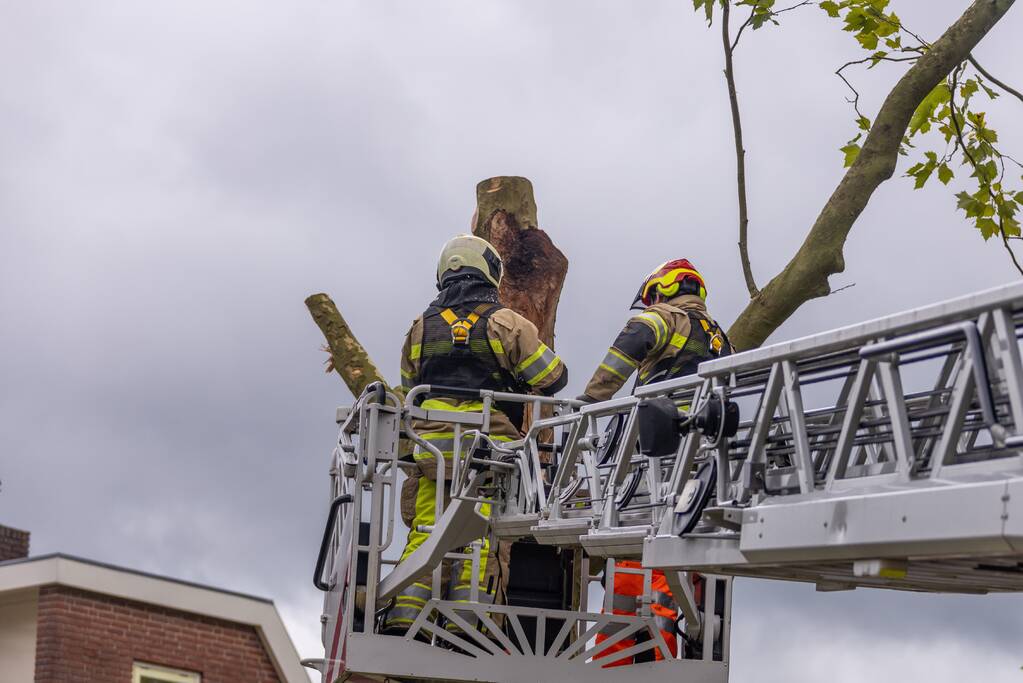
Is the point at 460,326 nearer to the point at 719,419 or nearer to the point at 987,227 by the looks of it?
the point at 719,419

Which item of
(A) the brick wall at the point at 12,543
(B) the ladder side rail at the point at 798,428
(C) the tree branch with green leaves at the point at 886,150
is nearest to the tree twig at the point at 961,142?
(C) the tree branch with green leaves at the point at 886,150

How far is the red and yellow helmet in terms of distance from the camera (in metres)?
9.53

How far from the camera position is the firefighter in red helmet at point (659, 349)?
901 centimetres

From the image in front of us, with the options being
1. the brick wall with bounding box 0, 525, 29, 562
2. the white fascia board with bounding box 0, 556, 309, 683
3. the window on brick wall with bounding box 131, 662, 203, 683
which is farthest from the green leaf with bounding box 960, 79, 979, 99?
the brick wall with bounding box 0, 525, 29, 562

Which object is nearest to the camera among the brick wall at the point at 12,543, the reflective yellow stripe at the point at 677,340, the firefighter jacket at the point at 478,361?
the reflective yellow stripe at the point at 677,340

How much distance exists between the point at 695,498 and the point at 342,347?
5906 millimetres

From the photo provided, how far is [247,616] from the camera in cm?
1775

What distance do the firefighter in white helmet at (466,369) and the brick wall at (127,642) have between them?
25.2 ft

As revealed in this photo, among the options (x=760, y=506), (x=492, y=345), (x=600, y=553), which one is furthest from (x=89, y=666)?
(x=760, y=506)

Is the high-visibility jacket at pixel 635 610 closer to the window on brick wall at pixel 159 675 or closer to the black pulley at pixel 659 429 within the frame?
the black pulley at pixel 659 429

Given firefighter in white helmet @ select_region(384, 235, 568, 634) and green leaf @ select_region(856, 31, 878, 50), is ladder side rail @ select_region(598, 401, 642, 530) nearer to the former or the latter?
firefighter in white helmet @ select_region(384, 235, 568, 634)

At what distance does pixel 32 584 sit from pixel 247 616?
249cm

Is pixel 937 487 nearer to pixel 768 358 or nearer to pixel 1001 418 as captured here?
pixel 1001 418

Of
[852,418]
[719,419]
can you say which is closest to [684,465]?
[719,419]
